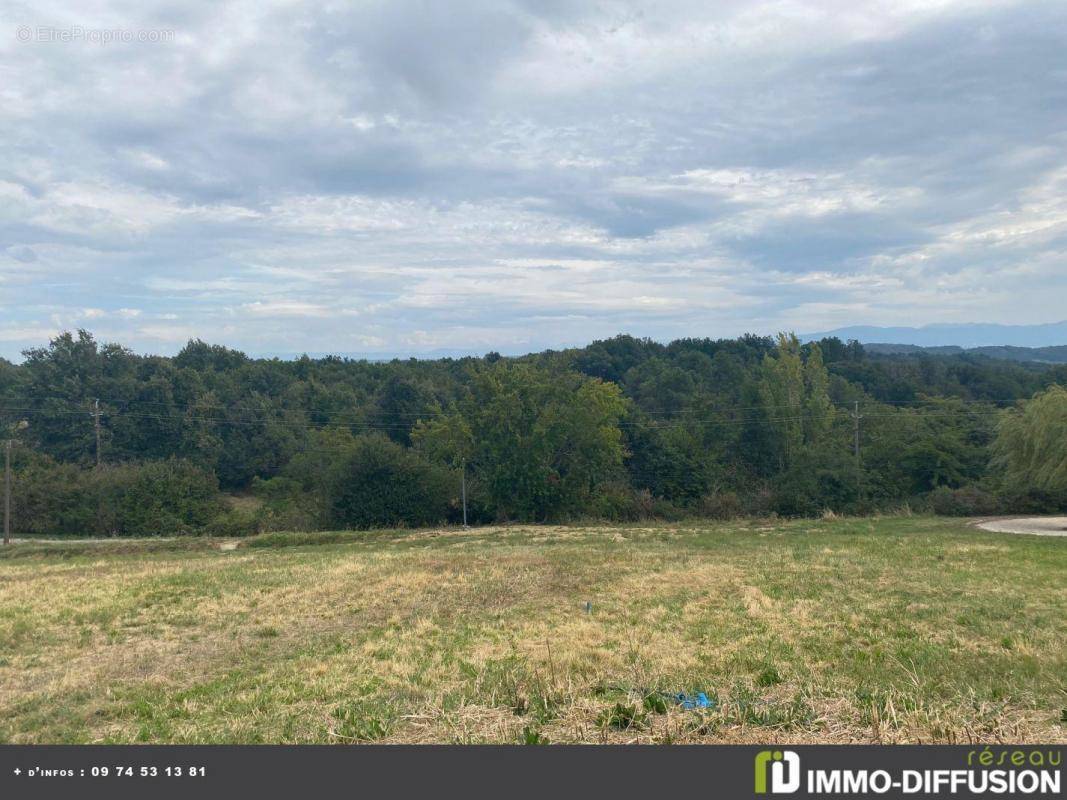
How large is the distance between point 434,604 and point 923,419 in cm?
5236

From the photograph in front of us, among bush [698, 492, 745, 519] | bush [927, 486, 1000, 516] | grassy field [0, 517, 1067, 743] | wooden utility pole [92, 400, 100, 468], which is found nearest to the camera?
grassy field [0, 517, 1067, 743]

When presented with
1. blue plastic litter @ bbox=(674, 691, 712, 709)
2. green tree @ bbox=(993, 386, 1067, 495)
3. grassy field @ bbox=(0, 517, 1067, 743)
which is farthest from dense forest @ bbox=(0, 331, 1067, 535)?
blue plastic litter @ bbox=(674, 691, 712, 709)

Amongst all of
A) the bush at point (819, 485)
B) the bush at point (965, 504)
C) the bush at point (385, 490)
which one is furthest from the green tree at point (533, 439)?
the bush at point (965, 504)

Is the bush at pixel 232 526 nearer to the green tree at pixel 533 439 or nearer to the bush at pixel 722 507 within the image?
the green tree at pixel 533 439

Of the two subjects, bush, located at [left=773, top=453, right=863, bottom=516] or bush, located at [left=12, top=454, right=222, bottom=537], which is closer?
bush, located at [left=773, top=453, right=863, bottom=516]

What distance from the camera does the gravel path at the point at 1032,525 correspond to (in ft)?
83.8

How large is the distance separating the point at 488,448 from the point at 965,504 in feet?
86.2

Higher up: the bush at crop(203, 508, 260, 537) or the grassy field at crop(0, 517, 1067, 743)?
the grassy field at crop(0, 517, 1067, 743)

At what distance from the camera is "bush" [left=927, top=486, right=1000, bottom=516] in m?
35.0

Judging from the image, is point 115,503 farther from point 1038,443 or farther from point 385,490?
point 1038,443

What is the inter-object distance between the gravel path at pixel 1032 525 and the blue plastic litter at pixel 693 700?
24.4 meters
